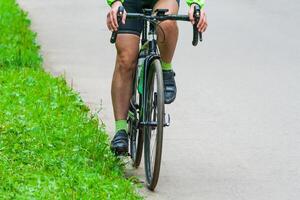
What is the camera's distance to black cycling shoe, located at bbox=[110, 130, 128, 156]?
6.79 metres

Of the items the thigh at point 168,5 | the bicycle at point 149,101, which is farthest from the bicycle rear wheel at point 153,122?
the thigh at point 168,5

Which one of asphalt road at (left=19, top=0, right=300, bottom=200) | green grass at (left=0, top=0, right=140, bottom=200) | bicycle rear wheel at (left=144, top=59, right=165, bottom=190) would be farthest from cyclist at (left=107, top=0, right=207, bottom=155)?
asphalt road at (left=19, top=0, right=300, bottom=200)

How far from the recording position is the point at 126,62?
676cm

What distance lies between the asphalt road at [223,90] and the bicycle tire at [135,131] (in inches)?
5.9

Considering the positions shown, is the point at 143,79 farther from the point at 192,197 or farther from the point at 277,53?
the point at 277,53

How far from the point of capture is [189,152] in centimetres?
763

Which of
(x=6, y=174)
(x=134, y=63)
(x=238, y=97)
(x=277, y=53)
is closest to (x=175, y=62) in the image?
(x=277, y=53)

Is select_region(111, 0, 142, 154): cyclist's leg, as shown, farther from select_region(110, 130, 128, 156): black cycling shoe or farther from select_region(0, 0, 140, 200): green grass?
select_region(0, 0, 140, 200): green grass

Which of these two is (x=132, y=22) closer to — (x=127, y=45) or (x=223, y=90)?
(x=127, y=45)

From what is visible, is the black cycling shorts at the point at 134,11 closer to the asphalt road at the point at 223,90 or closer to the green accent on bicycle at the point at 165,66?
the green accent on bicycle at the point at 165,66

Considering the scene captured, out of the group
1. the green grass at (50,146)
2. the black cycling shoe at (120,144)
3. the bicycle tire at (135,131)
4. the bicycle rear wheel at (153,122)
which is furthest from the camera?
the bicycle tire at (135,131)

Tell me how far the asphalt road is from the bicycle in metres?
0.22

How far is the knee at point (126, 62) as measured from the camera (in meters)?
6.73

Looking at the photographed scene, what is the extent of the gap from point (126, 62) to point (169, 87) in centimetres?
35
